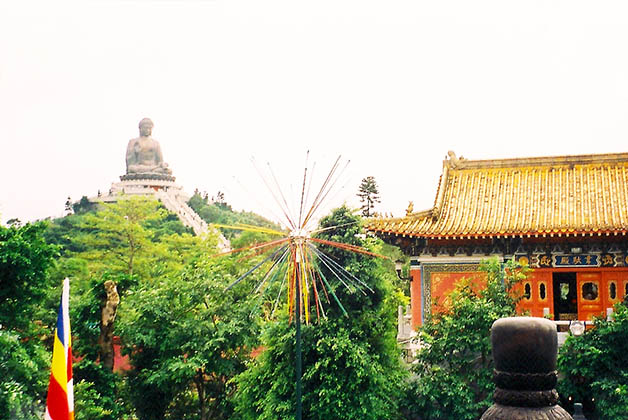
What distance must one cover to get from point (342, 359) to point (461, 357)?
8.50 ft

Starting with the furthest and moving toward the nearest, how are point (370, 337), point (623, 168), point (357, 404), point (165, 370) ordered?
1. point (623, 168)
2. point (165, 370)
3. point (370, 337)
4. point (357, 404)

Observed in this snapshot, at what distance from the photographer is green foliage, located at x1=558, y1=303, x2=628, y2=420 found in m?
12.6

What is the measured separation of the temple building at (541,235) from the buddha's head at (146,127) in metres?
53.4

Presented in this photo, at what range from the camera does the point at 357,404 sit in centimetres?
1334

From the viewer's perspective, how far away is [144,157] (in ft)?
224

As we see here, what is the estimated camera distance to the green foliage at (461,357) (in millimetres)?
13586

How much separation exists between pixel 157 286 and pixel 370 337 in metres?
6.91

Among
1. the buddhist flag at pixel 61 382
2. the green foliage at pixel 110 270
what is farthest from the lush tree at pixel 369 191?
the buddhist flag at pixel 61 382

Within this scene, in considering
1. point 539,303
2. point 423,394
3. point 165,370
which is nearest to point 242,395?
point 165,370

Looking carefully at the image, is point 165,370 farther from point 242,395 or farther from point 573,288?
point 573,288

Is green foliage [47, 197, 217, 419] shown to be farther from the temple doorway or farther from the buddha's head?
the buddha's head

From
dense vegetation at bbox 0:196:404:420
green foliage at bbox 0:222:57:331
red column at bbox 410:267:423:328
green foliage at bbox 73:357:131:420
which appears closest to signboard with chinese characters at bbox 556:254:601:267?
red column at bbox 410:267:423:328

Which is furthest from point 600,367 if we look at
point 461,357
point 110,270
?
point 110,270

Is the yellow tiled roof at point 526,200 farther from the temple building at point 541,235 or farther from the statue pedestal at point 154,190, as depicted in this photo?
the statue pedestal at point 154,190
